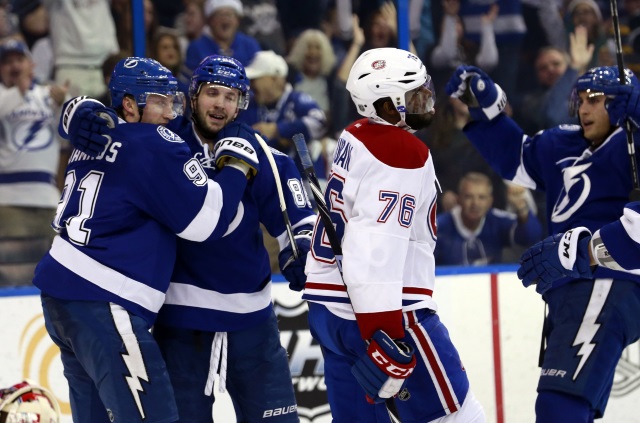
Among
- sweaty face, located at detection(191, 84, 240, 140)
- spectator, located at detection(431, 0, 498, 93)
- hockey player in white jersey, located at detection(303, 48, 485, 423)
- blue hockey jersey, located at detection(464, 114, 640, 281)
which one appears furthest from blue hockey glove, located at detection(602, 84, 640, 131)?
spectator, located at detection(431, 0, 498, 93)

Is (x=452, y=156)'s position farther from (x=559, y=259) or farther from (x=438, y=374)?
(x=438, y=374)

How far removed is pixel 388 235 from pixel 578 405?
1.15 m

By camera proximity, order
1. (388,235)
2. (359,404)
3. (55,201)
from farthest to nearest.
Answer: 1. (55,201)
2. (359,404)
3. (388,235)

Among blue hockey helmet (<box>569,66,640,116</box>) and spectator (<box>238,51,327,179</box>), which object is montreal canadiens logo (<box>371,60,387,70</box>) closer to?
blue hockey helmet (<box>569,66,640,116</box>)

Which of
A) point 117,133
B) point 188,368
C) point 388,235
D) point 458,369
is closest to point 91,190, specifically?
point 117,133

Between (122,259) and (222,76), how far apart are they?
27.1 inches

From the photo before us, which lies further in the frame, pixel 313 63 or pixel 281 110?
pixel 313 63

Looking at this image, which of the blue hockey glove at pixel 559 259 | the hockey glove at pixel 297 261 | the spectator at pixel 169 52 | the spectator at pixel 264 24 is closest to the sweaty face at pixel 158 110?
the hockey glove at pixel 297 261

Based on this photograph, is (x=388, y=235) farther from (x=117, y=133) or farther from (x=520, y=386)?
(x=520, y=386)

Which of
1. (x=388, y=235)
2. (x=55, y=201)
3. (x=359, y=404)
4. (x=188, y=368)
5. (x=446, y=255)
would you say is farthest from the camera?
(x=446, y=255)

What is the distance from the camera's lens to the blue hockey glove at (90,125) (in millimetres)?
3137

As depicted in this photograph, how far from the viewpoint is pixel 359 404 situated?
9.83ft

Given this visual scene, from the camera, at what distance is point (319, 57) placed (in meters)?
5.48

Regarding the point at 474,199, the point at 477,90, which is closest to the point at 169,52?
the point at 474,199
